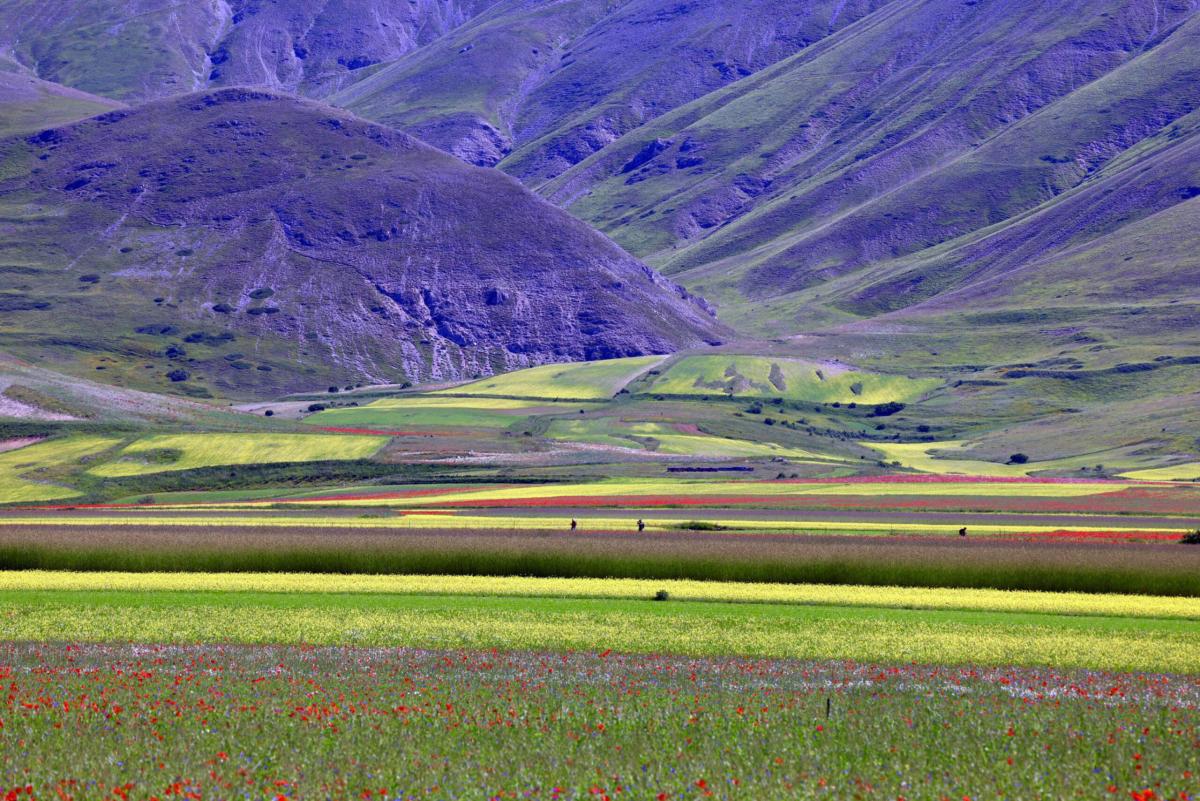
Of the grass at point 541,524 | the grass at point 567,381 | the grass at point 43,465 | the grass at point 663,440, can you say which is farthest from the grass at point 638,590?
the grass at point 567,381

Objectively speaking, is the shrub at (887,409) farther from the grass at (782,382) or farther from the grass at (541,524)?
the grass at (541,524)

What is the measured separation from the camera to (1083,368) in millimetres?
192375

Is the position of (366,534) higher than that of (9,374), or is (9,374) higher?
(9,374)

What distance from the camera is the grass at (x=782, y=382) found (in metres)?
179

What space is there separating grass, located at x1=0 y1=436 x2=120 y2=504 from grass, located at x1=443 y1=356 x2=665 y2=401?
69626 mm

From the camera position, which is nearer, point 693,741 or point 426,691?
point 693,741

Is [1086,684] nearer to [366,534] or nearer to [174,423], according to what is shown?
[366,534]

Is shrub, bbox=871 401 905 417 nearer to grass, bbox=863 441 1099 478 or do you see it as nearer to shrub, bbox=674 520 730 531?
grass, bbox=863 441 1099 478

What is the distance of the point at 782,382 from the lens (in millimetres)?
185000

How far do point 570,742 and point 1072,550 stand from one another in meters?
33.6

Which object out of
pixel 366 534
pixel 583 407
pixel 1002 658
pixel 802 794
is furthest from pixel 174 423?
pixel 802 794

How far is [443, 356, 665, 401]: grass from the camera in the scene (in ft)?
582

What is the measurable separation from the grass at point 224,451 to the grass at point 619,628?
68564mm

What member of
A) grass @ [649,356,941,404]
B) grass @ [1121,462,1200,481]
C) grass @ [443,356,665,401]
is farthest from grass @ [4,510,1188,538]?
grass @ [649,356,941,404]
